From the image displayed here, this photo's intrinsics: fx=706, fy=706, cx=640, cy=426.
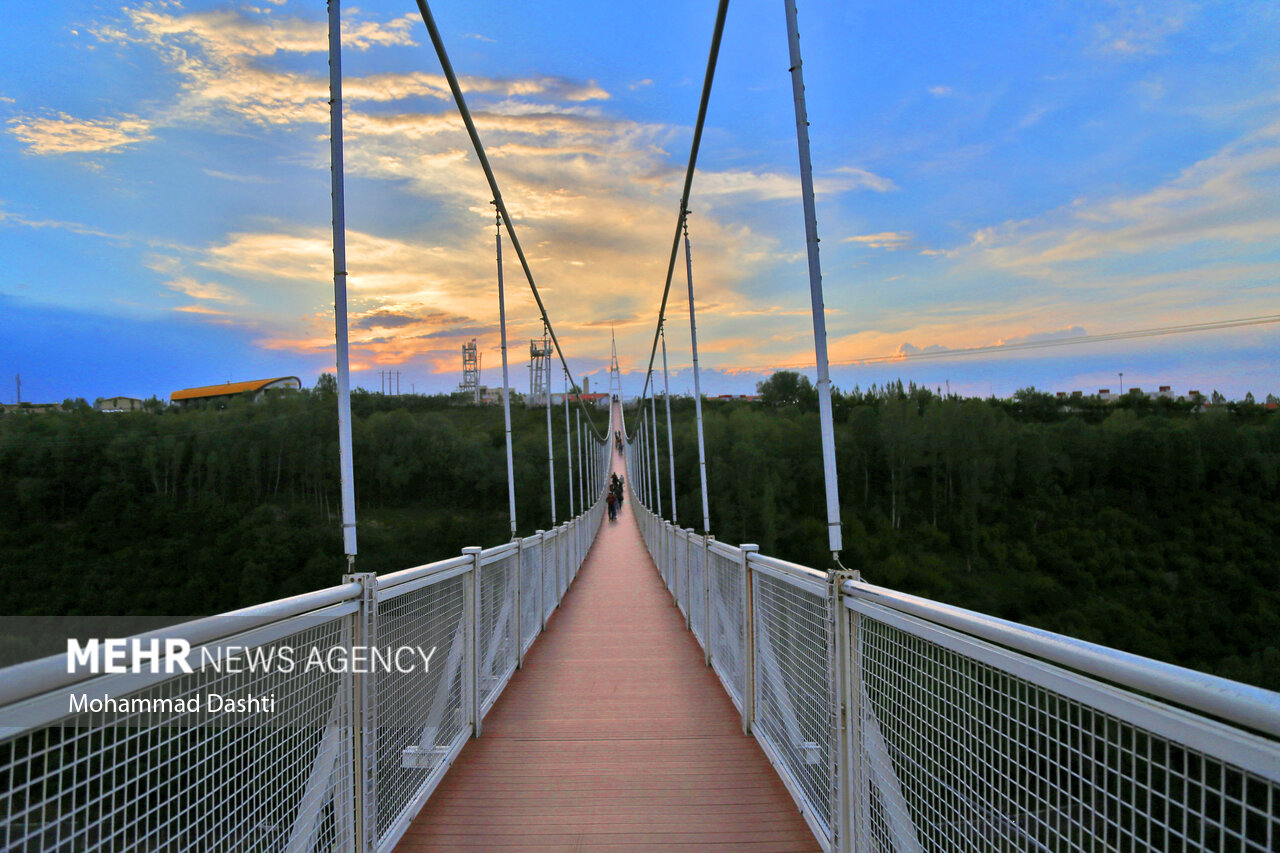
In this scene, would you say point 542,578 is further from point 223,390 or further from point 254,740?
point 223,390

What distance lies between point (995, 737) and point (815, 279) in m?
2.14

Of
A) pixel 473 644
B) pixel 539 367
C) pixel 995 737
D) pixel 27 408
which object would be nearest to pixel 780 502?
pixel 539 367

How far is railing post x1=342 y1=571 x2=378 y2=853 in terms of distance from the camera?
7.10 feet

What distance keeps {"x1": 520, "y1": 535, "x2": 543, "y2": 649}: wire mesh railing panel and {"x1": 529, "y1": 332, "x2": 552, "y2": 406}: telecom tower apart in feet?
28.6

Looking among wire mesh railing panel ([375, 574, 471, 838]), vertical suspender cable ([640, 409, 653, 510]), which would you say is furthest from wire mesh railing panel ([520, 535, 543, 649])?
vertical suspender cable ([640, 409, 653, 510])

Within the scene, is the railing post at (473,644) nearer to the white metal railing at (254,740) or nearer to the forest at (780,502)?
the white metal railing at (254,740)

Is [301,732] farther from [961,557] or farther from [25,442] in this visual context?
[961,557]

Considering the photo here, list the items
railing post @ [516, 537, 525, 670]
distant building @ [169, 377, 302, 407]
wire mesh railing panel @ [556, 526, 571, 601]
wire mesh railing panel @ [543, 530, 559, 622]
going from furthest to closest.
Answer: distant building @ [169, 377, 302, 407] → wire mesh railing panel @ [556, 526, 571, 601] → wire mesh railing panel @ [543, 530, 559, 622] → railing post @ [516, 537, 525, 670]

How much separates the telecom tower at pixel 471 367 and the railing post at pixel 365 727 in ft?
155

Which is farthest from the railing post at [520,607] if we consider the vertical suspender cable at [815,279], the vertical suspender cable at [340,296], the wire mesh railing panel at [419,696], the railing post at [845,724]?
the railing post at [845,724]

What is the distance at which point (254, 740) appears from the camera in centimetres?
158

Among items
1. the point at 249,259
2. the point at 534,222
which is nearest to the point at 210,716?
the point at 249,259

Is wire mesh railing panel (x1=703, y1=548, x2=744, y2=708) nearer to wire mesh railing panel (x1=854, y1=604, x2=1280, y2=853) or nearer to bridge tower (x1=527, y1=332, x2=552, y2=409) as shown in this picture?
wire mesh railing panel (x1=854, y1=604, x2=1280, y2=853)

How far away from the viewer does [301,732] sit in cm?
185
